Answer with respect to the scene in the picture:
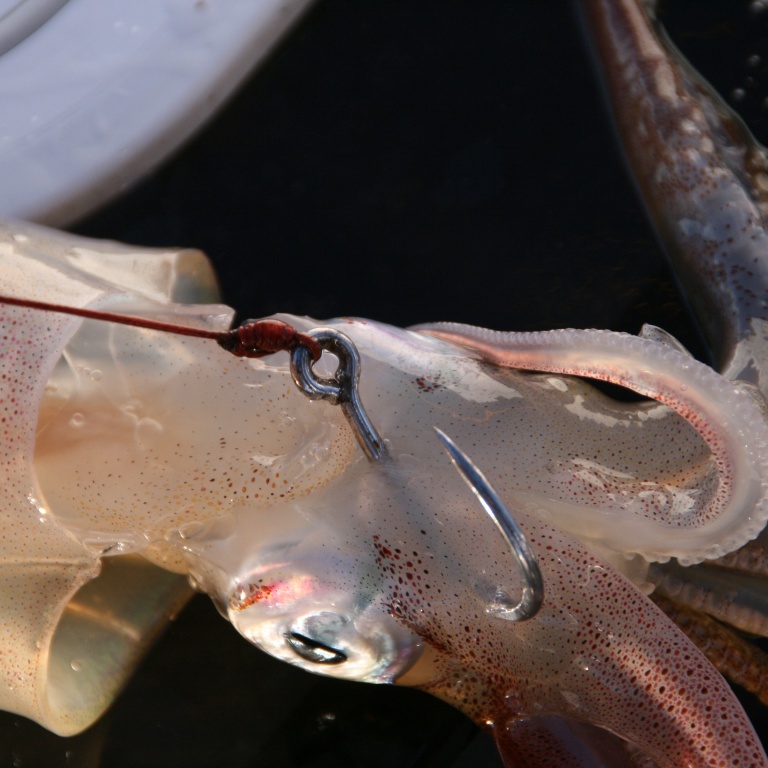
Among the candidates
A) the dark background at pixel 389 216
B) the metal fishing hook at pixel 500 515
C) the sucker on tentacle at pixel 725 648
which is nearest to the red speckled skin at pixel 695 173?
the dark background at pixel 389 216

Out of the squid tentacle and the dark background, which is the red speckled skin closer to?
the dark background

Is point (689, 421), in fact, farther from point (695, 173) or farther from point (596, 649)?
point (695, 173)

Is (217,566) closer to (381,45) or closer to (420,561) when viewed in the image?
(420,561)

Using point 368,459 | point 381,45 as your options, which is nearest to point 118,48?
point 381,45

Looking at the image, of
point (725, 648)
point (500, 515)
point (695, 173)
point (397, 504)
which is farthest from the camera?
point (695, 173)

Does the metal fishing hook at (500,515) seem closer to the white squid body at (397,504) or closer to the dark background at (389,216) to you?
the white squid body at (397,504)

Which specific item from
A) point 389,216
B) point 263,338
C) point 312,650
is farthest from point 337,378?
point 389,216
